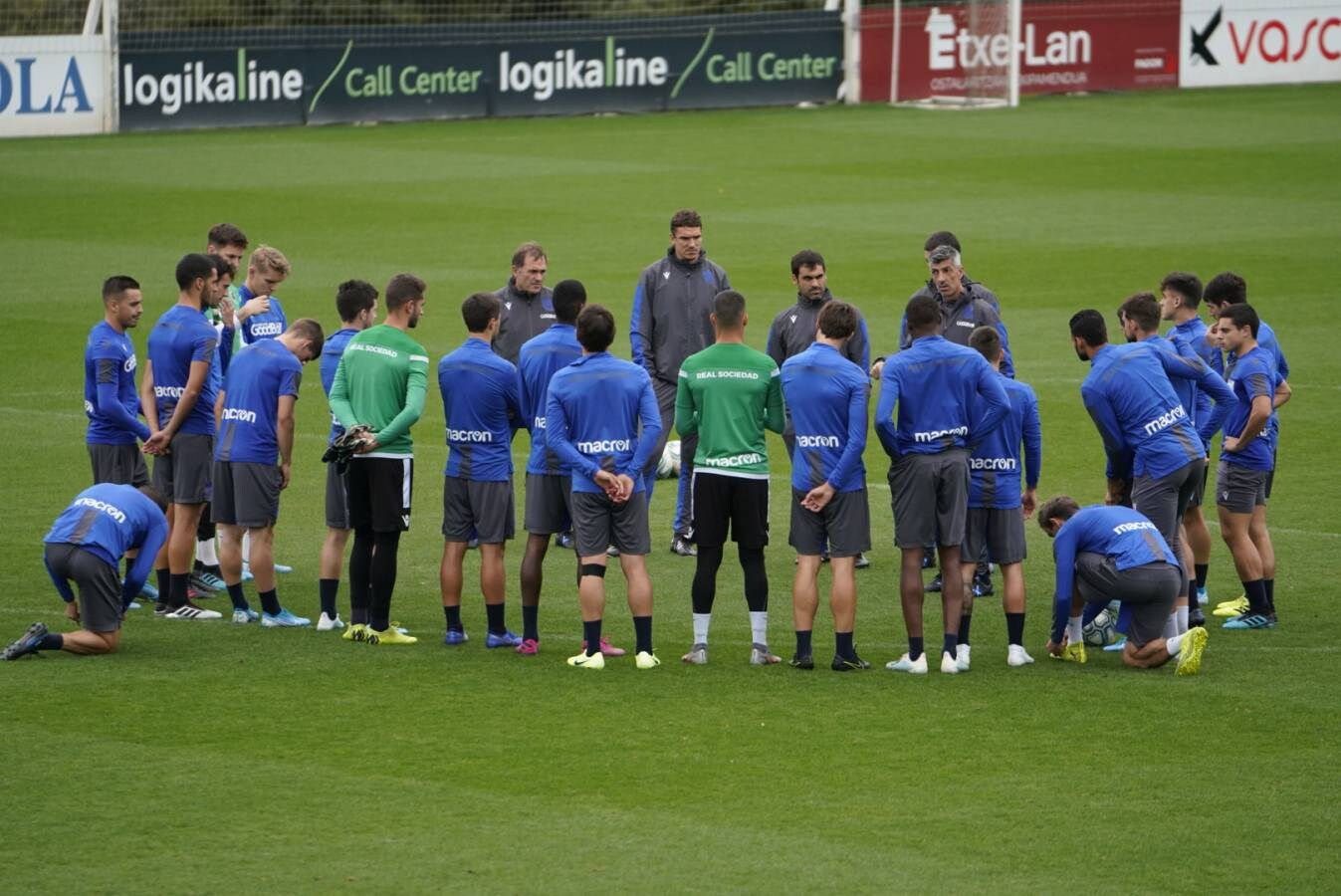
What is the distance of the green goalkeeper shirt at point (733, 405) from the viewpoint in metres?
10.3

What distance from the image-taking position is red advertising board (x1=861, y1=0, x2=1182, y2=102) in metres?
38.2

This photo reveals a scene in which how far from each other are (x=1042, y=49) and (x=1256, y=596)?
30199 millimetres

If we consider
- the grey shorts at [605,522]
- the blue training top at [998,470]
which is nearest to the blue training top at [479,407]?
the grey shorts at [605,522]

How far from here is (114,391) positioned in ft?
37.7

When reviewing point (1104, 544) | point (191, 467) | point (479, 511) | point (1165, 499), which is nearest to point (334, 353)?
point (191, 467)

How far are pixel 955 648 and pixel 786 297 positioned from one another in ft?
42.3

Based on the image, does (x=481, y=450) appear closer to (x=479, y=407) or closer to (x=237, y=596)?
(x=479, y=407)

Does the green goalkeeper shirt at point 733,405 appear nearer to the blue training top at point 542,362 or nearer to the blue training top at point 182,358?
the blue training top at point 542,362

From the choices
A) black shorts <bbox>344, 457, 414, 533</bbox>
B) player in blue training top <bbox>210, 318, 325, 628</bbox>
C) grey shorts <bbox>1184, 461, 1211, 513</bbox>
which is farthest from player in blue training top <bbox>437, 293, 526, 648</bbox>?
grey shorts <bbox>1184, 461, 1211, 513</bbox>

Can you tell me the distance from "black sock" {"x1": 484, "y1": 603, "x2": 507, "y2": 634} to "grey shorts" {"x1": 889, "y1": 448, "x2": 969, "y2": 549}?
7.50 ft

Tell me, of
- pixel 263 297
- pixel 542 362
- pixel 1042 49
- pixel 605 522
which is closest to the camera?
pixel 605 522

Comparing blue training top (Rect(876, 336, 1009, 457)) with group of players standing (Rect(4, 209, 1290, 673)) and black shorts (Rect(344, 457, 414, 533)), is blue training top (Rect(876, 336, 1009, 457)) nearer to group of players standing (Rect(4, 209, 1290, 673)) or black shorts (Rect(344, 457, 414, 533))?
group of players standing (Rect(4, 209, 1290, 673))

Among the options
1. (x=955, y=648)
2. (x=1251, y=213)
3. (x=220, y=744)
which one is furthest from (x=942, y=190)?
(x=220, y=744)

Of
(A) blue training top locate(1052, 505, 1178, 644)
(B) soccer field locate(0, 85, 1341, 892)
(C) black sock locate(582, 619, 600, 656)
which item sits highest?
(A) blue training top locate(1052, 505, 1178, 644)
